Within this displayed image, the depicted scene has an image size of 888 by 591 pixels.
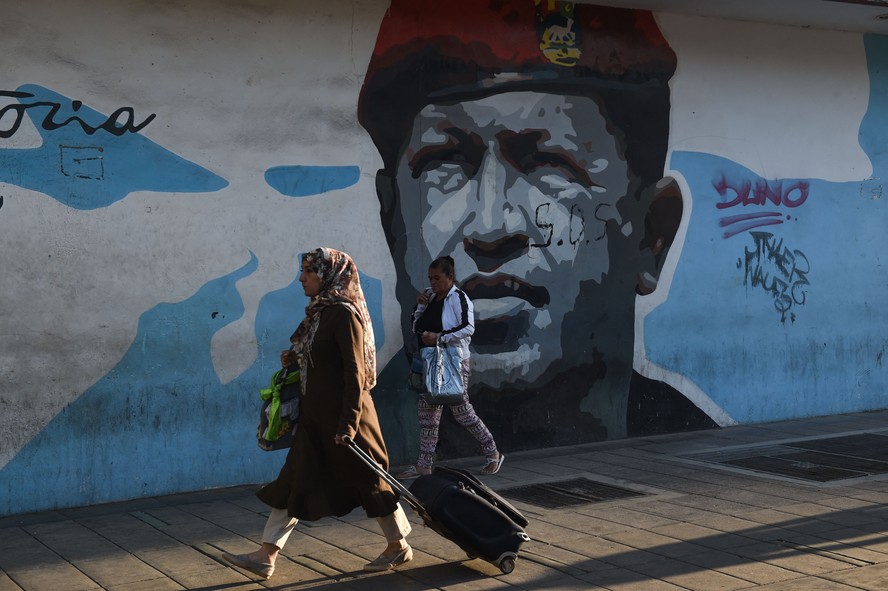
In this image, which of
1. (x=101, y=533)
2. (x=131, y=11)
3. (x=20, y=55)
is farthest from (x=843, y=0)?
(x=101, y=533)

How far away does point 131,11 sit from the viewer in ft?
27.3

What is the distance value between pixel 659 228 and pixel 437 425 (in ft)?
10.7

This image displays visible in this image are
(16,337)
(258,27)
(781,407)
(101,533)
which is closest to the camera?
(101,533)

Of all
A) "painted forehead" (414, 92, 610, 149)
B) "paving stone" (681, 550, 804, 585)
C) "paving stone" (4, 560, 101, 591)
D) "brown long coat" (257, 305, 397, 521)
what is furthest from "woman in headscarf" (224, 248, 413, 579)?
"painted forehead" (414, 92, 610, 149)

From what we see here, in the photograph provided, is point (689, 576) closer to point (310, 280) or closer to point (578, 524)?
point (578, 524)

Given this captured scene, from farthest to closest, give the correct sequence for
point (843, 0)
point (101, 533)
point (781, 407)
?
1. point (781, 407)
2. point (843, 0)
3. point (101, 533)

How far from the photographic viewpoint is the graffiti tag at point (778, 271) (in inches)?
450

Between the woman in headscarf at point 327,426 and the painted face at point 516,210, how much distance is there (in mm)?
3314

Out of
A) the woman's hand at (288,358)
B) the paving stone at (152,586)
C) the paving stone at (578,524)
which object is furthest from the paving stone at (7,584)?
the paving stone at (578,524)

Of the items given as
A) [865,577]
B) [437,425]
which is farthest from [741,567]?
[437,425]

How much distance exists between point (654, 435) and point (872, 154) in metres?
4.17

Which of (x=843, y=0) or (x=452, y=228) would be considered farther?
(x=843, y=0)

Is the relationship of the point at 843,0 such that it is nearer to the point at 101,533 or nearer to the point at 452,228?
the point at 452,228

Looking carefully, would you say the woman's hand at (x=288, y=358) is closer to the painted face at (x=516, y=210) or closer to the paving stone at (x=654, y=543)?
the paving stone at (x=654, y=543)
